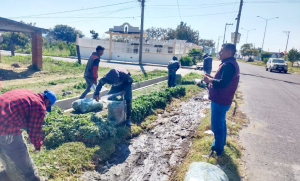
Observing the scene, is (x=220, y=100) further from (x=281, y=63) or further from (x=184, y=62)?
(x=281, y=63)

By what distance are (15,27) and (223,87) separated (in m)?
14.0

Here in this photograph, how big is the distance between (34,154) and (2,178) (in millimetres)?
617

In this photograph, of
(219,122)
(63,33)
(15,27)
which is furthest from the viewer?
(63,33)

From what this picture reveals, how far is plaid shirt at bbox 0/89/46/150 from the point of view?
253 cm

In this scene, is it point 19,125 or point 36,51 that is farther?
point 36,51

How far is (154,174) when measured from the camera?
3.97 metres

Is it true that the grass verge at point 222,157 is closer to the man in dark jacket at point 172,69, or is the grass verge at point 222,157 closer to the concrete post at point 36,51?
the man in dark jacket at point 172,69

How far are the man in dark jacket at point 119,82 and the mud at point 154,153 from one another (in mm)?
855

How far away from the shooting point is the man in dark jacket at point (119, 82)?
5.01 meters

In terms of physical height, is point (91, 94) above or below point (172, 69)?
below

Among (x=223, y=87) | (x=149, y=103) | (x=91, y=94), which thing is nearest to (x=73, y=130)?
(x=149, y=103)

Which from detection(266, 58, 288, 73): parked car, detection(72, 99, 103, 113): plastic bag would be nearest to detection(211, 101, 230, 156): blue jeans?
detection(72, 99, 103, 113): plastic bag

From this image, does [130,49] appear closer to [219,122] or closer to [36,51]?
[36,51]

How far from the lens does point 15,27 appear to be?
1320 cm
